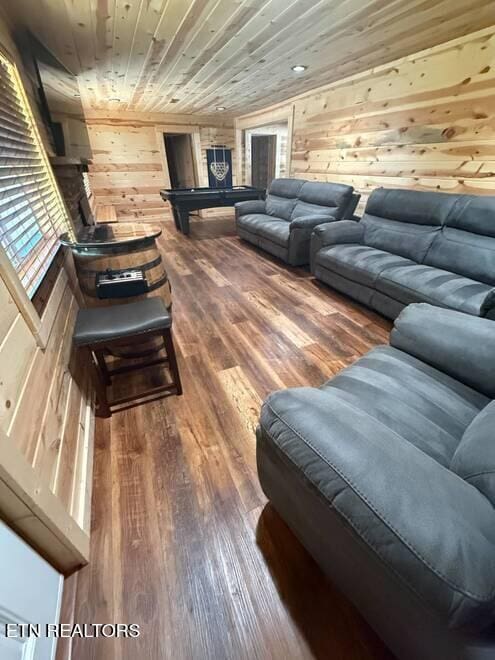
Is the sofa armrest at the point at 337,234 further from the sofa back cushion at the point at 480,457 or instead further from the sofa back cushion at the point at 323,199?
the sofa back cushion at the point at 480,457

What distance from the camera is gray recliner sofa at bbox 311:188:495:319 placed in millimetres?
2084

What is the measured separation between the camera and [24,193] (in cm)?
144

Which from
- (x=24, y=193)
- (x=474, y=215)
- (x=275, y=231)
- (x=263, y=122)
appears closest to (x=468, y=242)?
(x=474, y=215)

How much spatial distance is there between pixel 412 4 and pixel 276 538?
313 cm

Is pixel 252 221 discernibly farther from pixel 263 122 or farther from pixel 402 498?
pixel 402 498

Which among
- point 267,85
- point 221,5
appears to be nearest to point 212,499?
point 221,5

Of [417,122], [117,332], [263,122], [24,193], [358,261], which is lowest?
[358,261]

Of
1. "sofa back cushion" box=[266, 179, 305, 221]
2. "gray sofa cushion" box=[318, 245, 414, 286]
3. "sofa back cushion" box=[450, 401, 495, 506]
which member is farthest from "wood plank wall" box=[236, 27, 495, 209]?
"sofa back cushion" box=[450, 401, 495, 506]

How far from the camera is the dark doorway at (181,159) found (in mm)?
6629

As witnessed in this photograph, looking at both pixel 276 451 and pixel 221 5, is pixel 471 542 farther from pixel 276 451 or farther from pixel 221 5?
pixel 221 5

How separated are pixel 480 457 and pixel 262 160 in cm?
888

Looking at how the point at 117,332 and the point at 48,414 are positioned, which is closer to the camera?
the point at 48,414

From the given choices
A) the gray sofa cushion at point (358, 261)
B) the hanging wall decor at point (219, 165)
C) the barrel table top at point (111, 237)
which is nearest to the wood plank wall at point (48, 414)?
the barrel table top at point (111, 237)

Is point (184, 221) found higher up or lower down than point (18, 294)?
lower down
